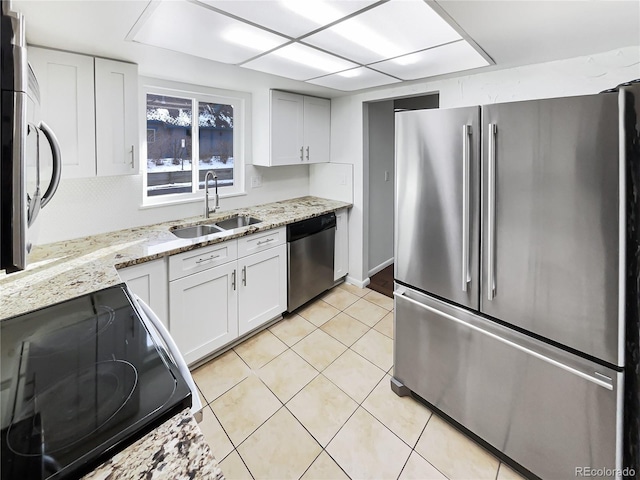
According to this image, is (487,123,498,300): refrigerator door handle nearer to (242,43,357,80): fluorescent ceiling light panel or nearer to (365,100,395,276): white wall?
(242,43,357,80): fluorescent ceiling light panel

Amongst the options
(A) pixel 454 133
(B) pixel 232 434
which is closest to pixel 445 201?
(A) pixel 454 133

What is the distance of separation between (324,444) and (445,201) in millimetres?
1432

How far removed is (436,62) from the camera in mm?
2033

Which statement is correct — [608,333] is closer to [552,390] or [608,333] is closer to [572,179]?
[552,390]

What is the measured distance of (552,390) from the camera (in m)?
1.36

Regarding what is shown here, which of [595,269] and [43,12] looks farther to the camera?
[43,12]

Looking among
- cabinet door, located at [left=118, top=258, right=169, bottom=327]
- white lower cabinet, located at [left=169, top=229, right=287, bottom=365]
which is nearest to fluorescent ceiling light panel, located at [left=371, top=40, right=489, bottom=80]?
white lower cabinet, located at [left=169, top=229, right=287, bottom=365]

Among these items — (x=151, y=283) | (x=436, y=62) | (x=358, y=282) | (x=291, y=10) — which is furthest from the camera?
(x=358, y=282)

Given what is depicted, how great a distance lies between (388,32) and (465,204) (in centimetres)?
92

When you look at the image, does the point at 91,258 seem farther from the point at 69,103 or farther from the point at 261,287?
the point at 261,287

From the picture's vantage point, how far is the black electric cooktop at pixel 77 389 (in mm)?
603

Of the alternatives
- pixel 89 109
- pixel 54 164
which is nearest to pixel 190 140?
pixel 89 109

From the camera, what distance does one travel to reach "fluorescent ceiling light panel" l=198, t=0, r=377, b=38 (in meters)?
1.26

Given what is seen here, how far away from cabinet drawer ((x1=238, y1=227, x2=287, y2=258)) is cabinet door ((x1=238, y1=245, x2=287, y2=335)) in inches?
1.6
